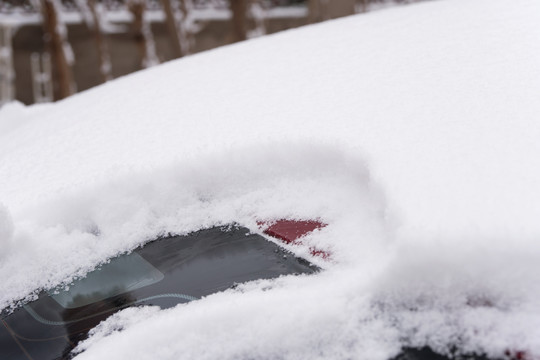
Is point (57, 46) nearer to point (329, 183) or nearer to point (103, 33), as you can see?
point (103, 33)

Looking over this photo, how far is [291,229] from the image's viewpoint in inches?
45.2

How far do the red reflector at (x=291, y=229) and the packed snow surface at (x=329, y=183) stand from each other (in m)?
0.02

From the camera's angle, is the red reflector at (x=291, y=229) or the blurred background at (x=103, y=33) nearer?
the red reflector at (x=291, y=229)

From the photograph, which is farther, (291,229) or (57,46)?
(57,46)

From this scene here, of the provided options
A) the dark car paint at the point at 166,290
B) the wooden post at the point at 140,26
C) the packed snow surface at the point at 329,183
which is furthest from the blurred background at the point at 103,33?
the dark car paint at the point at 166,290

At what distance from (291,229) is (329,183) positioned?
0.67 ft

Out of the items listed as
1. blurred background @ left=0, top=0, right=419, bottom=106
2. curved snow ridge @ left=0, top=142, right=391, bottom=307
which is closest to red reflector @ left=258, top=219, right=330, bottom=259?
curved snow ridge @ left=0, top=142, right=391, bottom=307

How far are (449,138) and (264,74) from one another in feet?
2.73

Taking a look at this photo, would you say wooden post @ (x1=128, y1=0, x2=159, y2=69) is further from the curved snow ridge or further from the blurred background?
the curved snow ridge

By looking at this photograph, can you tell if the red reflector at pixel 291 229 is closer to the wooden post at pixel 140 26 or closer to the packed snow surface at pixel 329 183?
the packed snow surface at pixel 329 183

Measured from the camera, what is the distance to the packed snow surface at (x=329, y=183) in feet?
2.91

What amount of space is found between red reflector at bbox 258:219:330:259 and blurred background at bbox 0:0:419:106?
8.32 m

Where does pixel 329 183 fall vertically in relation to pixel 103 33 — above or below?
below

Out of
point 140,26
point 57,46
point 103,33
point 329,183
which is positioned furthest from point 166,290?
point 103,33
